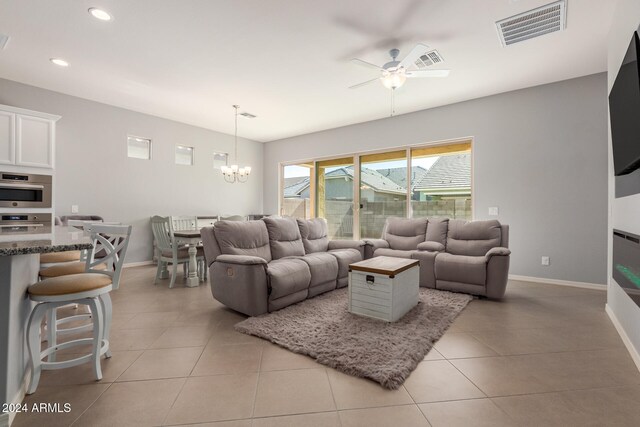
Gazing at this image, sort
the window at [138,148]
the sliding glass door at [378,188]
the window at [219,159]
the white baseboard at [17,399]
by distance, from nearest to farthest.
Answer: the white baseboard at [17,399]
the sliding glass door at [378,188]
the window at [138,148]
the window at [219,159]

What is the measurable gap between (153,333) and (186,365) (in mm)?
730

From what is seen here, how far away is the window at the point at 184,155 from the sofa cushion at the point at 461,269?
5301mm

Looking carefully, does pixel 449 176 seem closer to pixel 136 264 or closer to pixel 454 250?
pixel 454 250

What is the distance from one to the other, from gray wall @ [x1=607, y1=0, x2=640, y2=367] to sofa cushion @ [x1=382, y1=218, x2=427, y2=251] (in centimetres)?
213

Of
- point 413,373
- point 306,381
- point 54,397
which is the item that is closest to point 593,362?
point 413,373

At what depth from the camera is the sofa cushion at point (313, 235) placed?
13.9ft

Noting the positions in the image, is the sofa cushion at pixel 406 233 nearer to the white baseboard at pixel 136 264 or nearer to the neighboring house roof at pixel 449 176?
the neighboring house roof at pixel 449 176

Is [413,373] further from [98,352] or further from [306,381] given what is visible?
[98,352]

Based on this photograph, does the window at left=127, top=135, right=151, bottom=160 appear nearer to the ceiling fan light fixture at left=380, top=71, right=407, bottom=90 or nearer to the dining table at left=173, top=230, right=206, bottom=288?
the dining table at left=173, top=230, right=206, bottom=288

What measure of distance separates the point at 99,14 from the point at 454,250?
4795 millimetres

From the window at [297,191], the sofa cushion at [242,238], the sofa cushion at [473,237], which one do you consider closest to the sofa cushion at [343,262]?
the sofa cushion at [242,238]

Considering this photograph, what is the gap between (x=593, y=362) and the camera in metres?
2.06

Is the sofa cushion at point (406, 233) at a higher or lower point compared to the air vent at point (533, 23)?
lower

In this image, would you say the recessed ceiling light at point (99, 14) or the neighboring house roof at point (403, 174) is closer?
the recessed ceiling light at point (99, 14)
